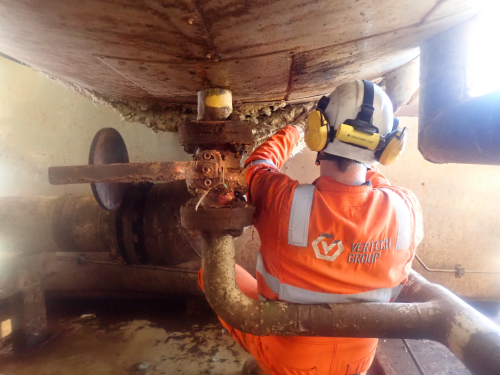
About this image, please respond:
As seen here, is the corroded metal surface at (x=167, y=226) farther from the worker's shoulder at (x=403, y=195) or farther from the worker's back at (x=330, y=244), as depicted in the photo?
the worker's shoulder at (x=403, y=195)

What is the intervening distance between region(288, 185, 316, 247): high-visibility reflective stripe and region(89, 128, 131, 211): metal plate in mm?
1148

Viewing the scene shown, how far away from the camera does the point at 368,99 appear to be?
109 centimetres

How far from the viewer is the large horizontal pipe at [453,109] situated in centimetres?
73

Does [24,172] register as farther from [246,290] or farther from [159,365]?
[246,290]

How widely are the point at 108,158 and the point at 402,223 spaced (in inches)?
65.3

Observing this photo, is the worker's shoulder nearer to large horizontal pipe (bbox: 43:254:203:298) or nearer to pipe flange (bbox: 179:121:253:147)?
pipe flange (bbox: 179:121:253:147)

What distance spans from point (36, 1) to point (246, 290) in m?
1.46

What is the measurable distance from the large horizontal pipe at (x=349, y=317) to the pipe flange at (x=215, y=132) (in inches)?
16.5

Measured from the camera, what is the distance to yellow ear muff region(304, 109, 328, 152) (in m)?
1.12

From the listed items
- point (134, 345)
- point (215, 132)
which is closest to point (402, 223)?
point (215, 132)

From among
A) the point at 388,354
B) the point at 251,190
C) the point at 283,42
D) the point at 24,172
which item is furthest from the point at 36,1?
the point at 24,172

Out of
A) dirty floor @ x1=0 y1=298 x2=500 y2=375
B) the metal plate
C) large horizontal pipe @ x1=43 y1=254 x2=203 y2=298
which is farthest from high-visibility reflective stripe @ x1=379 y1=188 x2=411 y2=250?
large horizontal pipe @ x1=43 y1=254 x2=203 y2=298

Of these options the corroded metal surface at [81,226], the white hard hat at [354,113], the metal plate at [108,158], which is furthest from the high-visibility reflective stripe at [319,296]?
the corroded metal surface at [81,226]

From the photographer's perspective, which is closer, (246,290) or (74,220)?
(246,290)
